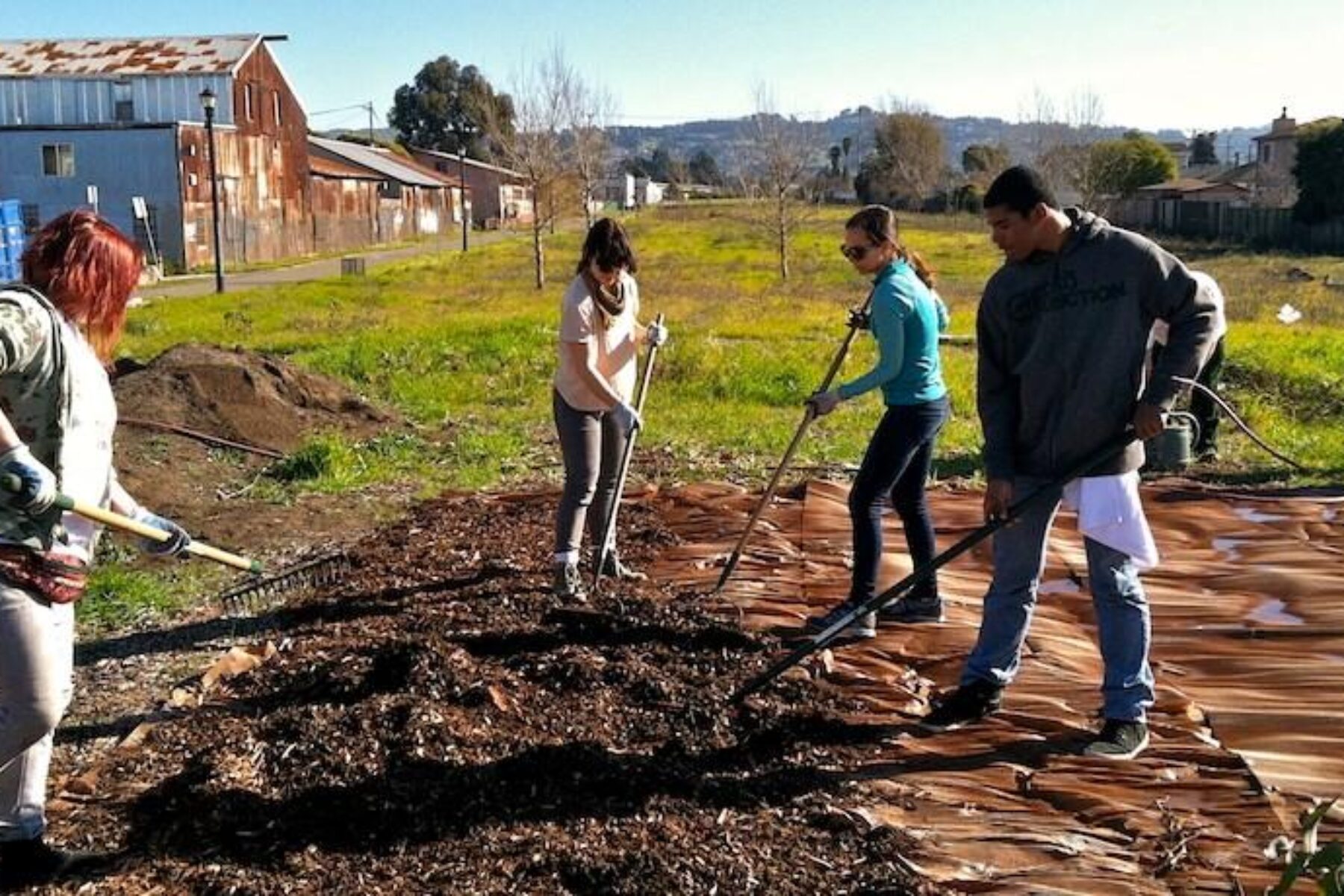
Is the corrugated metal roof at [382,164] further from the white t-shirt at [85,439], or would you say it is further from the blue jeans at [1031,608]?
the white t-shirt at [85,439]

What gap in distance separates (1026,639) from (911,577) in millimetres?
982

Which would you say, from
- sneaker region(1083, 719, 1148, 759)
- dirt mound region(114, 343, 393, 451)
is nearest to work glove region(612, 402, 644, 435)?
sneaker region(1083, 719, 1148, 759)

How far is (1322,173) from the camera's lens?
40156mm

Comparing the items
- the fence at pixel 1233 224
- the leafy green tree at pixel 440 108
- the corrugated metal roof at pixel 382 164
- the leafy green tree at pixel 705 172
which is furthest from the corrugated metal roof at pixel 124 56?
the leafy green tree at pixel 705 172

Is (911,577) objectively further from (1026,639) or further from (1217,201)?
(1217,201)

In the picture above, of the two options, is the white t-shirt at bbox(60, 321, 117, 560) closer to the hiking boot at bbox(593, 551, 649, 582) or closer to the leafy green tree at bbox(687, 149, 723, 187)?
the hiking boot at bbox(593, 551, 649, 582)

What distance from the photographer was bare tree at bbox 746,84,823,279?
33.3 m

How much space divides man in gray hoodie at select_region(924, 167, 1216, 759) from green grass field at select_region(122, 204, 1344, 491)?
432cm

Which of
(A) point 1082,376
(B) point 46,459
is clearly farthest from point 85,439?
(A) point 1082,376

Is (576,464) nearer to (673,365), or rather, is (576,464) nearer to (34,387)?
(34,387)

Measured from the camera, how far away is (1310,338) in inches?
555

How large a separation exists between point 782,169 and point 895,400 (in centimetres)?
2999

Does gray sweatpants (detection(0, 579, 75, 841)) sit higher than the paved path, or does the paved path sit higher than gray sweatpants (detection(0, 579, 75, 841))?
the paved path

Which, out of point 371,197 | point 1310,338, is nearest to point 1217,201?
point 371,197
